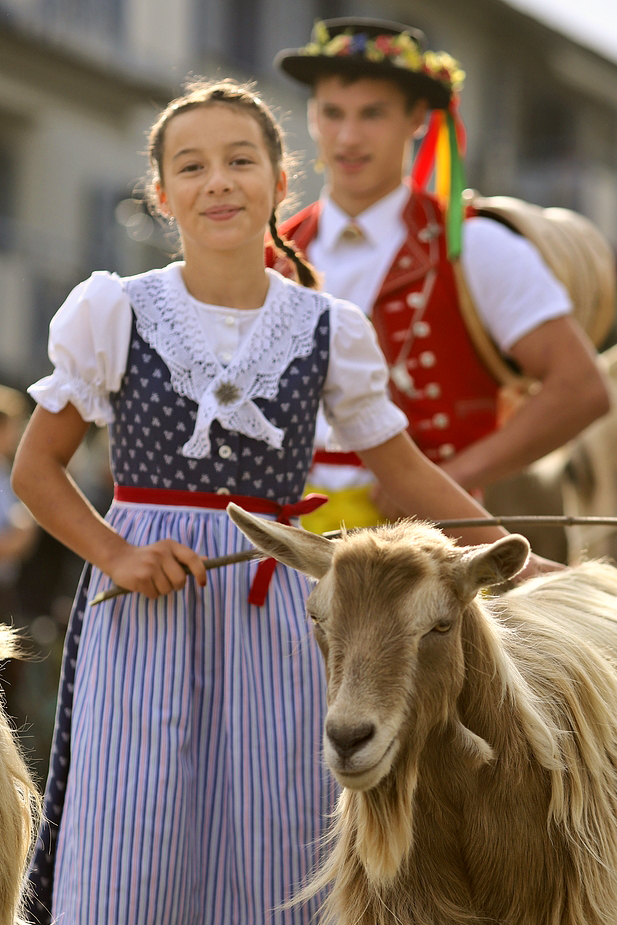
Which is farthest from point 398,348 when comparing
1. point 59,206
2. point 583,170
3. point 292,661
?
point 583,170

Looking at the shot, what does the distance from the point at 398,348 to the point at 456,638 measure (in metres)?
1.81

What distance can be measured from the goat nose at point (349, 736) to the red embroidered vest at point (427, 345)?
6.34 ft

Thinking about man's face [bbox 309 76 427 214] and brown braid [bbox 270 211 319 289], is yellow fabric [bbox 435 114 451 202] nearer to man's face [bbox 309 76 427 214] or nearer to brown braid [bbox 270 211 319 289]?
man's face [bbox 309 76 427 214]

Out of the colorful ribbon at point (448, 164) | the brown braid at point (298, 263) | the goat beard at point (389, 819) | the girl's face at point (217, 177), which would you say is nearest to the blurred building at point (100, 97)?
the colorful ribbon at point (448, 164)

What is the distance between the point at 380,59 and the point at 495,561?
2311mm

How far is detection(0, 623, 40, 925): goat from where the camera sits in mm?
2365

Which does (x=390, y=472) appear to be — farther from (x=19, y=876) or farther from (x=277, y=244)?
(x=19, y=876)

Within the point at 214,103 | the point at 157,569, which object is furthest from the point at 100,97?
the point at 157,569

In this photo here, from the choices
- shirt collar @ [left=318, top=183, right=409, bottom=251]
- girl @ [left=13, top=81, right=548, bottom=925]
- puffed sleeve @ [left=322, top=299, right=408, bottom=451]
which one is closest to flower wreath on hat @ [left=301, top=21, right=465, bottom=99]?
shirt collar @ [left=318, top=183, right=409, bottom=251]

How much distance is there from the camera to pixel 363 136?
399cm

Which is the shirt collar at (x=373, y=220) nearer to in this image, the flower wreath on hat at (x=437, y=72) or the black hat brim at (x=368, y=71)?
the flower wreath on hat at (x=437, y=72)

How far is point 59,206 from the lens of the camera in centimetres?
1630

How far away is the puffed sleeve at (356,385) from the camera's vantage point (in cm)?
290

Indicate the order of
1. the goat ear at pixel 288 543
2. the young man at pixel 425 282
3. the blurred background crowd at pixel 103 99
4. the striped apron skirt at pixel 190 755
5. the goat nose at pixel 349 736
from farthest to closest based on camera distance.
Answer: the blurred background crowd at pixel 103 99
the young man at pixel 425 282
the striped apron skirt at pixel 190 755
the goat ear at pixel 288 543
the goat nose at pixel 349 736
